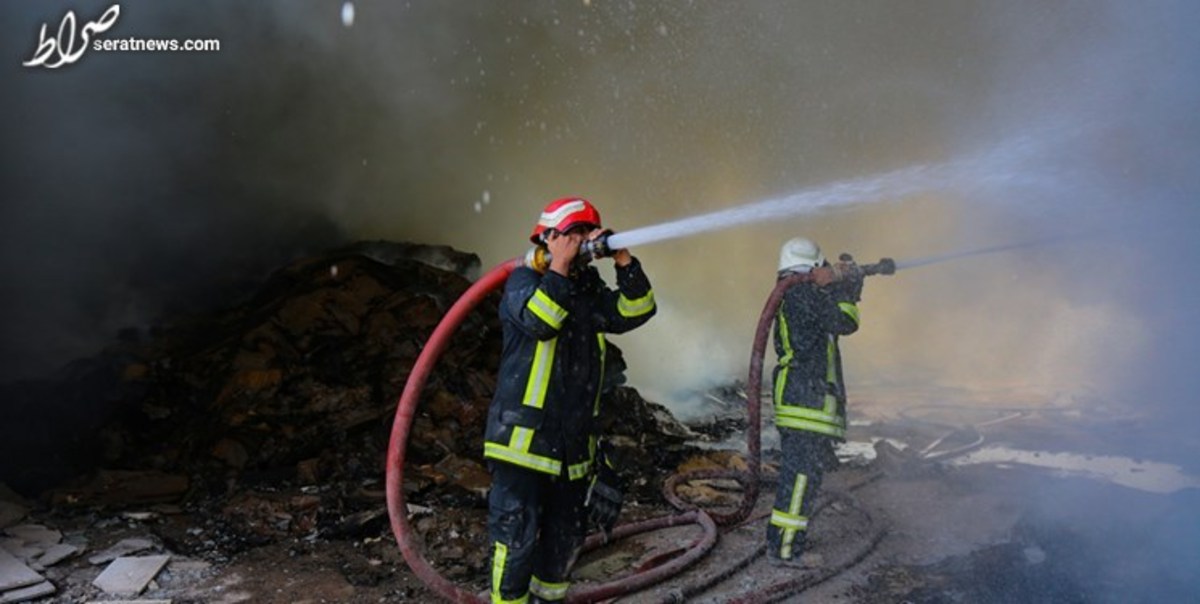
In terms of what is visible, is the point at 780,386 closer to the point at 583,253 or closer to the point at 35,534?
the point at 583,253

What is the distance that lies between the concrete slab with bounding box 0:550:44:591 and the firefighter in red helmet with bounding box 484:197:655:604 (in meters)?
2.64

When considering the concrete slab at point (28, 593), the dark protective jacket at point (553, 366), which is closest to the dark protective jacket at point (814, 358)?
the dark protective jacket at point (553, 366)

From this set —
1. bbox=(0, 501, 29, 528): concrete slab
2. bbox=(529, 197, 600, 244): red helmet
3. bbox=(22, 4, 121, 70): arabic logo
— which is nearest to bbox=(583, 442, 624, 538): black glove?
bbox=(529, 197, 600, 244): red helmet

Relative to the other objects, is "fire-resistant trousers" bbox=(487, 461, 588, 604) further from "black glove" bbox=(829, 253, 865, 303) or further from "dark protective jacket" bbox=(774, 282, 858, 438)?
"black glove" bbox=(829, 253, 865, 303)

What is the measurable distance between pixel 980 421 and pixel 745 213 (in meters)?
5.67

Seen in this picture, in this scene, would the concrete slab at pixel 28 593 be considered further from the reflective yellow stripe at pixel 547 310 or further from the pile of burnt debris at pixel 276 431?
the reflective yellow stripe at pixel 547 310

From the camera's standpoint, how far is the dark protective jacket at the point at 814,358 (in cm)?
397

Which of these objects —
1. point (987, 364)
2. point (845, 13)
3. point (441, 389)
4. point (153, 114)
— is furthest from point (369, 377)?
point (987, 364)

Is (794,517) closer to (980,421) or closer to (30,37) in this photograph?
(980,421)

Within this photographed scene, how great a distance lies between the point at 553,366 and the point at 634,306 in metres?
0.42

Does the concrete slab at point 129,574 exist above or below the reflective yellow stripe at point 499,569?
below

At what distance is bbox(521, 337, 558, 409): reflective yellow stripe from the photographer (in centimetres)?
273

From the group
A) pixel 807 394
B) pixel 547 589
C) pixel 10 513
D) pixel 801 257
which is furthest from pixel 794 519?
pixel 10 513

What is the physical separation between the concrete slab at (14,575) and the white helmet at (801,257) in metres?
4.19
